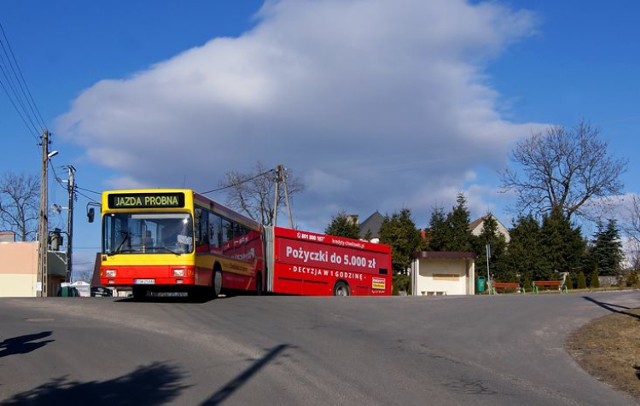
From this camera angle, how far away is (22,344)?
1209cm

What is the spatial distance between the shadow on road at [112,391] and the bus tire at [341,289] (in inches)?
837

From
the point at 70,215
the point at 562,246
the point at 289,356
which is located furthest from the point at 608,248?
the point at 289,356

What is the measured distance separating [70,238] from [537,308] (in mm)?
35863

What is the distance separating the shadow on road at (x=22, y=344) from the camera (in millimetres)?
11461

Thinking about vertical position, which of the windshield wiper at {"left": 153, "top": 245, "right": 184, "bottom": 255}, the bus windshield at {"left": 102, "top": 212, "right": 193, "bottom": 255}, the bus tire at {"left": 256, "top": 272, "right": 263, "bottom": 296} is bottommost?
the bus tire at {"left": 256, "top": 272, "right": 263, "bottom": 296}

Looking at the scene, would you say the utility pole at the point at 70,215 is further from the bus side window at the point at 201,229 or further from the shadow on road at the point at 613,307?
the shadow on road at the point at 613,307

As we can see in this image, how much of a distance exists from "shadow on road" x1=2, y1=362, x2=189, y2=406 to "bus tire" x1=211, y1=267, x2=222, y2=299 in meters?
11.2

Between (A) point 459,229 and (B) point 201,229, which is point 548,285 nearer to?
(A) point 459,229

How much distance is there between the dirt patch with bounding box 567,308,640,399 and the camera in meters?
10.5

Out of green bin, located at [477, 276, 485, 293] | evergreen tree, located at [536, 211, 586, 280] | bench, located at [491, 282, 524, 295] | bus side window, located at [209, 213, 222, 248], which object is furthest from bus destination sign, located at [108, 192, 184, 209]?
evergreen tree, located at [536, 211, 586, 280]

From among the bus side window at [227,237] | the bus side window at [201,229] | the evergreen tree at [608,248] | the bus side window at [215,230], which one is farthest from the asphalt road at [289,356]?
the evergreen tree at [608,248]

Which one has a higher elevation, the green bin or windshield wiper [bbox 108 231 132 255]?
windshield wiper [bbox 108 231 132 255]

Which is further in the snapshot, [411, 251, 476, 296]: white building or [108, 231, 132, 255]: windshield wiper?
[411, 251, 476, 296]: white building

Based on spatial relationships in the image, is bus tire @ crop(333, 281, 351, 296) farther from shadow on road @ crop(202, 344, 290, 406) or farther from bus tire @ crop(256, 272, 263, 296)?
shadow on road @ crop(202, 344, 290, 406)
